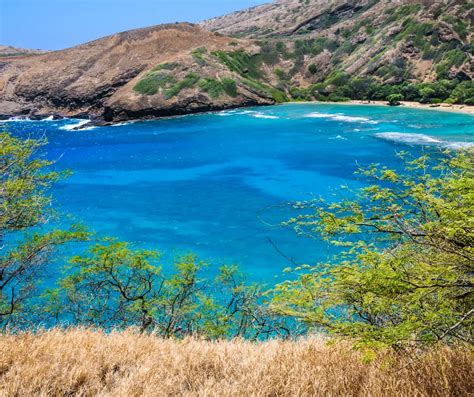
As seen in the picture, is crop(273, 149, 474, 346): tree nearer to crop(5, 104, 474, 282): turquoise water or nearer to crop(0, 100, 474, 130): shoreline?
crop(5, 104, 474, 282): turquoise water

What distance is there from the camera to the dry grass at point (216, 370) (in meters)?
5.83

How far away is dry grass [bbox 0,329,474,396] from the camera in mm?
5828

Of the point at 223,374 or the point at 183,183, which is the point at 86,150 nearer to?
the point at 183,183

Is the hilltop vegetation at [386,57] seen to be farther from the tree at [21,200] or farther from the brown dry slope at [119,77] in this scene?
the tree at [21,200]

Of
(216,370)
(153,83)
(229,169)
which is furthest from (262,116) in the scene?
(216,370)

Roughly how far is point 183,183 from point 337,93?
238 ft

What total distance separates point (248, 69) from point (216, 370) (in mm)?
124272

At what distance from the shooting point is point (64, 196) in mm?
46344

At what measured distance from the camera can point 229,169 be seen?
178 ft

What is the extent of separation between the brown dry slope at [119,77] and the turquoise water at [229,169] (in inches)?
320

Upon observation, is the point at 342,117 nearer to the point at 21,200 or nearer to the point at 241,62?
the point at 241,62

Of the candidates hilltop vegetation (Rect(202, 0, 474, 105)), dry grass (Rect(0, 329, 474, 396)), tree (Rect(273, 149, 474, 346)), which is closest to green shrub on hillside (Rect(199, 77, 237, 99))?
hilltop vegetation (Rect(202, 0, 474, 105))

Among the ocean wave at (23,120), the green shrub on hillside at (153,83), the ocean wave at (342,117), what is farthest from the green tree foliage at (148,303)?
the ocean wave at (23,120)

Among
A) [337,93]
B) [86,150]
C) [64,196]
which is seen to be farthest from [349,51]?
[64,196]
